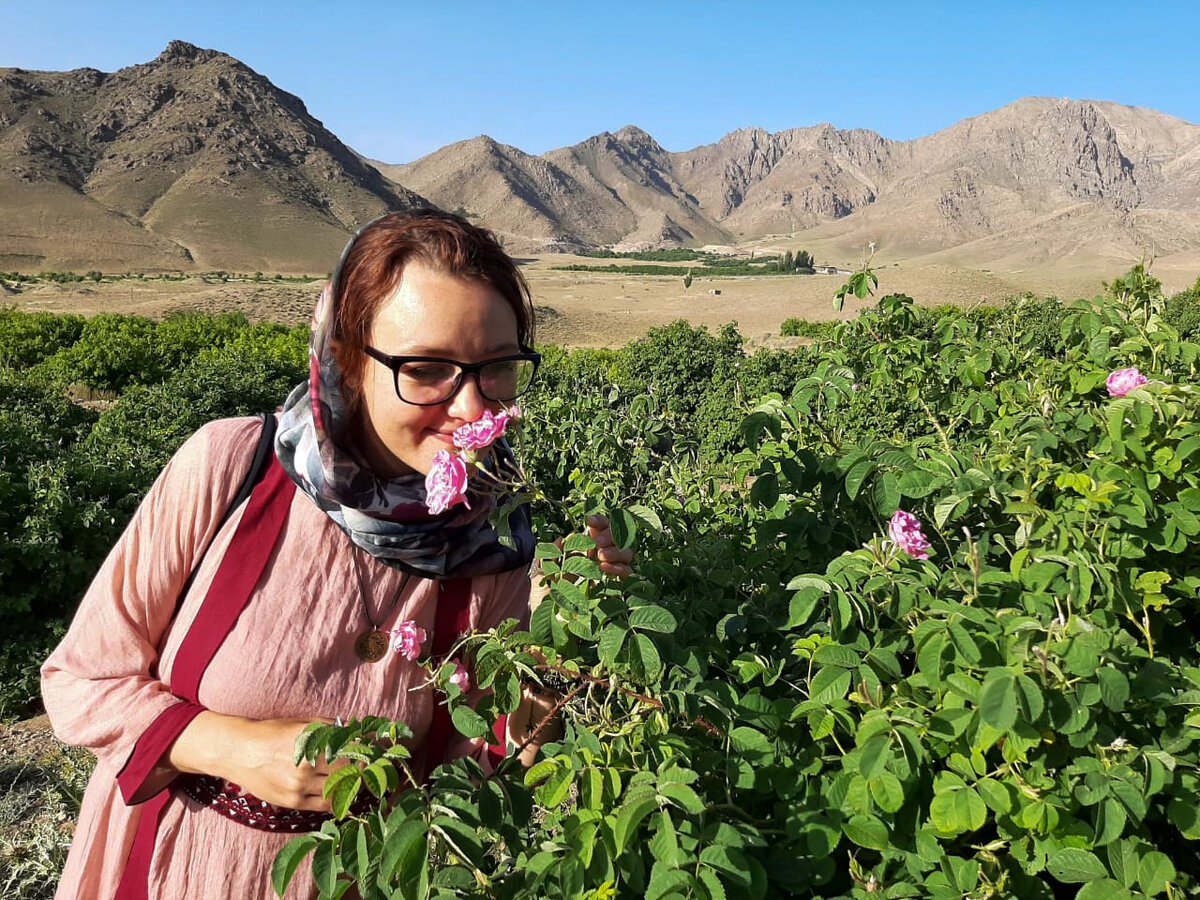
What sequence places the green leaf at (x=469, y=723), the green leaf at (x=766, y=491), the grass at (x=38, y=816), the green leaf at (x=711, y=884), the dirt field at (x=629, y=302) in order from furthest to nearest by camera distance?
the dirt field at (x=629, y=302), the grass at (x=38, y=816), the green leaf at (x=766, y=491), the green leaf at (x=469, y=723), the green leaf at (x=711, y=884)

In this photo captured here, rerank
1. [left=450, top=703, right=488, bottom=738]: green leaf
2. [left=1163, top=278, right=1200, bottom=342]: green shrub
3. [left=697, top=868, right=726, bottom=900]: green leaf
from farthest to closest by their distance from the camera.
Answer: [left=1163, top=278, right=1200, bottom=342]: green shrub
[left=450, top=703, right=488, bottom=738]: green leaf
[left=697, top=868, right=726, bottom=900]: green leaf

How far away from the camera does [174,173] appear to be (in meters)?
99.2

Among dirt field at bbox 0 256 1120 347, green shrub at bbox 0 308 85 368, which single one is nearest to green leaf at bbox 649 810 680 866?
green shrub at bbox 0 308 85 368

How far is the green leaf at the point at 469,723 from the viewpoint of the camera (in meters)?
1.13

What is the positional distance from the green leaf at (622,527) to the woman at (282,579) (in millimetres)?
136

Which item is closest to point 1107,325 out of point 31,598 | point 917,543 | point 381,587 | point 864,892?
point 917,543

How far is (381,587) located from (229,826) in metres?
0.48

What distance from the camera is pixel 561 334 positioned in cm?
3319

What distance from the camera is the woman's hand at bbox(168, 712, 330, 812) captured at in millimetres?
1230

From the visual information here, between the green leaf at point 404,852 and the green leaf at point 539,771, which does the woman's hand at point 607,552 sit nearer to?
the green leaf at point 539,771

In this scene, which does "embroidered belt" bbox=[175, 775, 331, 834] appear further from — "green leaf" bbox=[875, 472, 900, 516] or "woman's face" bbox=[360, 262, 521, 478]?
"green leaf" bbox=[875, 472, 900, 516]

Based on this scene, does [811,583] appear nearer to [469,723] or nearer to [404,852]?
[469,723]

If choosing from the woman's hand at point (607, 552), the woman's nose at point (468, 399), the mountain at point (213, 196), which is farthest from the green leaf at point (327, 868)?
the mountain at point (213, 196)

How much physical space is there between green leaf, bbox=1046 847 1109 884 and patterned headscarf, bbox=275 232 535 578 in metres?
1.00
